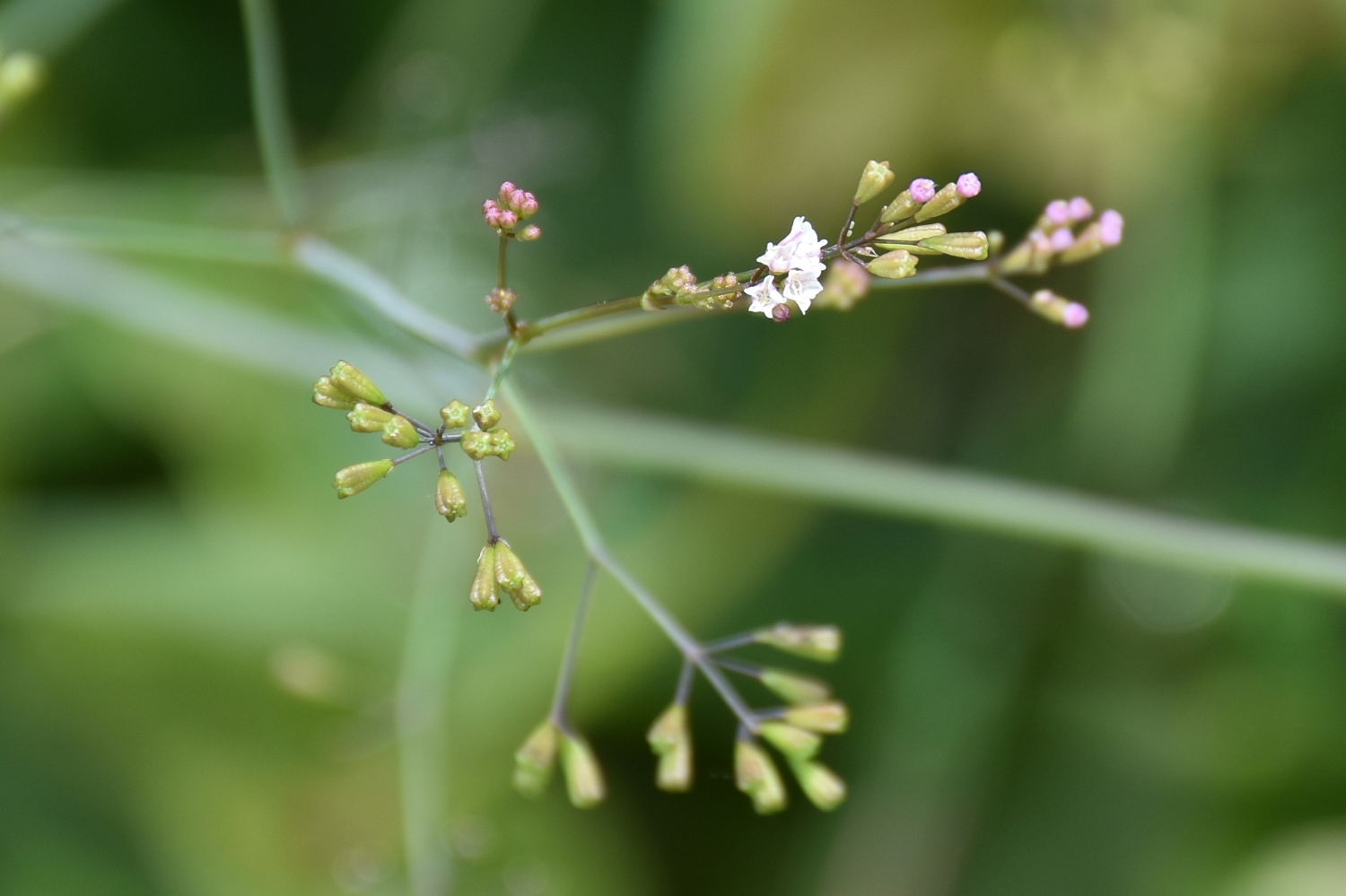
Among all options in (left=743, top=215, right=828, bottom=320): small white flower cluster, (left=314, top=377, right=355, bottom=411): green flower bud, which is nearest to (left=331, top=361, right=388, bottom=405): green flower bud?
(left=314, top=377, right=355, bottom=411): green flower bud

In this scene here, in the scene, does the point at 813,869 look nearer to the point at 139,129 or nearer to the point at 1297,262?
the point at 1297,262

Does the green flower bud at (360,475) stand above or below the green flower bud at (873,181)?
below

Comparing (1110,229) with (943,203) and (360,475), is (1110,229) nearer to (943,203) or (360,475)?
(943,203)

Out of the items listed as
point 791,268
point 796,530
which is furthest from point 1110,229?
point 796,530

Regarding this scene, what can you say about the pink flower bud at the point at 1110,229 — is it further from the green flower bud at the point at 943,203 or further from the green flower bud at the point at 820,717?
the green flower bud at the point at 820,717

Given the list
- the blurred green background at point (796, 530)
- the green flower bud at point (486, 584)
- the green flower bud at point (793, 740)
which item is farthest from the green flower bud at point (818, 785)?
the blurred green background at point (796, 530)

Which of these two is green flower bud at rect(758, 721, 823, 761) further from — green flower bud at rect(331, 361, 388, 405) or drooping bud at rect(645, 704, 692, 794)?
green flower bud at rect(331, 361, 388, 405)
